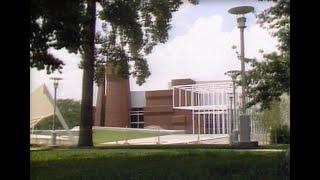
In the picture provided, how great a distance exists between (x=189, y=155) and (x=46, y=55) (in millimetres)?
1978

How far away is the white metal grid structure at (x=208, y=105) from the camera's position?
590cm

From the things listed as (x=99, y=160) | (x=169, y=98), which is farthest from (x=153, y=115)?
(x=99, y=160)

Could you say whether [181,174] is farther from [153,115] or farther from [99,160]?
[153,115]

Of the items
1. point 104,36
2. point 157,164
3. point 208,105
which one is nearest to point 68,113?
point 104,36

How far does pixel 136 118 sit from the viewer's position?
5637 millimetres

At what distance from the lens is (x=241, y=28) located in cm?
505

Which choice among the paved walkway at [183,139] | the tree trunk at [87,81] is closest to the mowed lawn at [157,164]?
the tree trunk at [87,81]

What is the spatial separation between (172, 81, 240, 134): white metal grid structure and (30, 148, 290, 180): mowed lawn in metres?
0.94

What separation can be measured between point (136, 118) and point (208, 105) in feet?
4.37

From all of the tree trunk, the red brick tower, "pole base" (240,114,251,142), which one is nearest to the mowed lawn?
the tree trunk

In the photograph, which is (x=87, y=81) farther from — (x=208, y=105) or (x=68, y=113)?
(x=208, y=105)

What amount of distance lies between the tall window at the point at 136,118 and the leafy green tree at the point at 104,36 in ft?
1.90

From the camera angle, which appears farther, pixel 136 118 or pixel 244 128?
pixel 244 128
